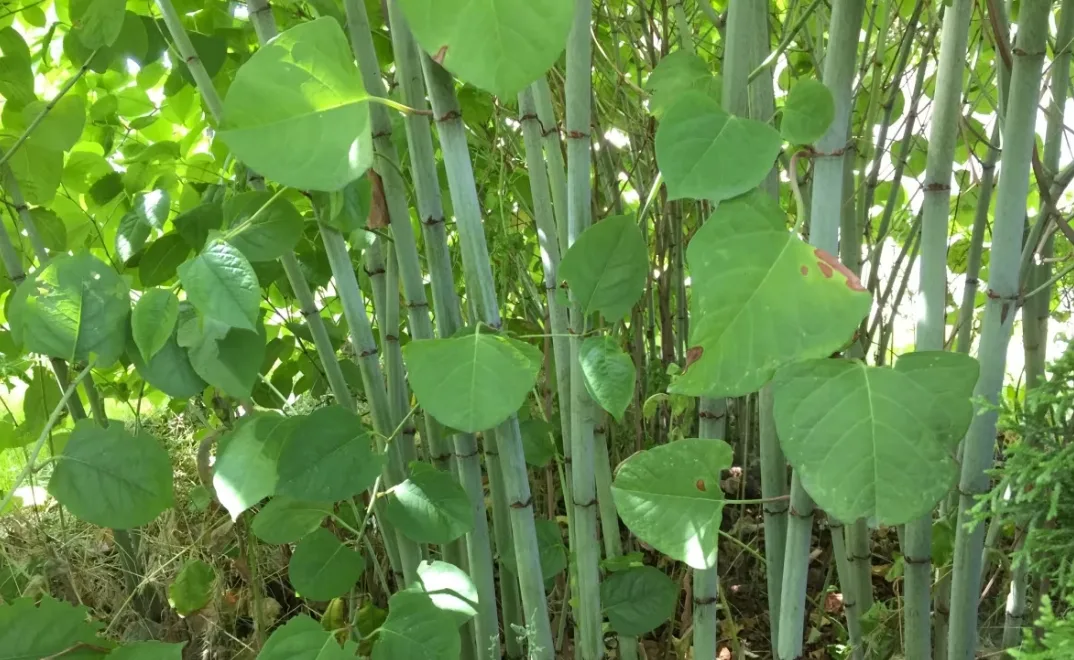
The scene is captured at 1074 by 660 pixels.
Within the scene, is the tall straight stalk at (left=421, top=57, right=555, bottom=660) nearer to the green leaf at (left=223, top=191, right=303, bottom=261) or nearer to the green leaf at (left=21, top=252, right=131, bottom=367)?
the green leaf at (left=223, top=191, right=303, bottom=261)

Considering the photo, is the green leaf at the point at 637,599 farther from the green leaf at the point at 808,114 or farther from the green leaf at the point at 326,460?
the green leaf at the point at 808,114

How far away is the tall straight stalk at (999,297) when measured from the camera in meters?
0.54

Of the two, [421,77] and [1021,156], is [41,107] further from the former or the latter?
[1021,156]

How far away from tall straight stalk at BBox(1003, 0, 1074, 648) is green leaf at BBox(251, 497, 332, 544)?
557 millimetres

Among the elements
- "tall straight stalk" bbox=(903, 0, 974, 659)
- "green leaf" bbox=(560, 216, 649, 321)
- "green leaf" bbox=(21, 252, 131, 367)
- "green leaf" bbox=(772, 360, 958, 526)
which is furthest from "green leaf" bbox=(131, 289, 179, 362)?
"tall straight stalk" bbox=(903, 0, 974, 659)

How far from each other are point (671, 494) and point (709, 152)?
0.70 ft

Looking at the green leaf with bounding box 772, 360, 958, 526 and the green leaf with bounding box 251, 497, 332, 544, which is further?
the green leaf with bounding box 251, 497, 332, 544

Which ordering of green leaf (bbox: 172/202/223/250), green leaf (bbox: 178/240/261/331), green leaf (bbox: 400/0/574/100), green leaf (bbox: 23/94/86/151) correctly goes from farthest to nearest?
green leaf (bbox: 23/94/86/151)
green leaf (bbox: 172/202/223/250)
green leaf (bbox: 178/240/261/331)
green leaf (bbox: 400/0/574/100)

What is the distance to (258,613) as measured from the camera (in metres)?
0.94

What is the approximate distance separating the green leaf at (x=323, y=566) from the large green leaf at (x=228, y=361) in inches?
6.8

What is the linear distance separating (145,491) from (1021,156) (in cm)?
65

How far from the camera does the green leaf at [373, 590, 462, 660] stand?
0.58 m

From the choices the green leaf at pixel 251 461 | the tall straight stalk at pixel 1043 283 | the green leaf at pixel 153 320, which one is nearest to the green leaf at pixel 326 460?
the green leaf at pixel 251 461

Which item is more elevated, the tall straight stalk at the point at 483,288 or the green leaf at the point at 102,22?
the green leaf at the point at 102,22
